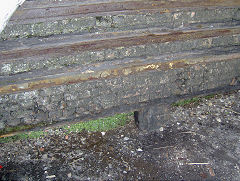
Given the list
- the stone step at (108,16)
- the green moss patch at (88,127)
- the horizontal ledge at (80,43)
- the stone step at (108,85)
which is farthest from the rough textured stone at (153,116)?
the stone step at (108,16)

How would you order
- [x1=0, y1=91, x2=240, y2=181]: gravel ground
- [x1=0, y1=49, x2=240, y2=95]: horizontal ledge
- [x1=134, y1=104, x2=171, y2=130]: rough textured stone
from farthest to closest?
[x1=134, y1=104, x2=171, y2=130]: rough textured stone < [x1=0, y1=91, x2=240, y2=181]: gravel ground < [x1=0, y1=49, x2=240, y2=95]: horizontal ledge

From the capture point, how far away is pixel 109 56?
2.78m

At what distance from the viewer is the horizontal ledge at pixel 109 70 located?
8.74ft

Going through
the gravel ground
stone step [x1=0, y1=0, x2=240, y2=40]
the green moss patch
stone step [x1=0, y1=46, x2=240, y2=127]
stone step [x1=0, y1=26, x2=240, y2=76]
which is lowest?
the gravel ground

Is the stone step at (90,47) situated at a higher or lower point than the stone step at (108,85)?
higher

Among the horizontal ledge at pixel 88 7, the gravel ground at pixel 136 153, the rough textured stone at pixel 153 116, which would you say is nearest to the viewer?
the horizontal ledge at pixel 88 7

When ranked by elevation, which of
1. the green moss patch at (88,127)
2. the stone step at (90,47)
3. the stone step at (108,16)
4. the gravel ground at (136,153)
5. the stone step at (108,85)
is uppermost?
the stone step at (108,16)

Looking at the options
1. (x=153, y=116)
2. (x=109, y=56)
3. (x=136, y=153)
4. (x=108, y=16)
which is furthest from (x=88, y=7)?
(x=136, y=153)

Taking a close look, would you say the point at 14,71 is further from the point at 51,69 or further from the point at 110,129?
the point at 110,129

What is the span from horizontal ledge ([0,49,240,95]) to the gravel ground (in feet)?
3.15

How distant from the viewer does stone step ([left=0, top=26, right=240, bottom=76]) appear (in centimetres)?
248

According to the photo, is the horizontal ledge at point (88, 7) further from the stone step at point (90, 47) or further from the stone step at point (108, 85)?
the stone step at point (108, 85)

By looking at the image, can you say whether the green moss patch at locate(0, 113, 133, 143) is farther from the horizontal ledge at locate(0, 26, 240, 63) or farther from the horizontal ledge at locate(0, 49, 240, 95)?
the horizontal ledge at locate(0, 26, 240, 63)

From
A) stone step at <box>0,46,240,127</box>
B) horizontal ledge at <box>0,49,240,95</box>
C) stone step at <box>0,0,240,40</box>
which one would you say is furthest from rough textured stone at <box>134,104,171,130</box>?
stone step at <box>0,0,240,40</box>
